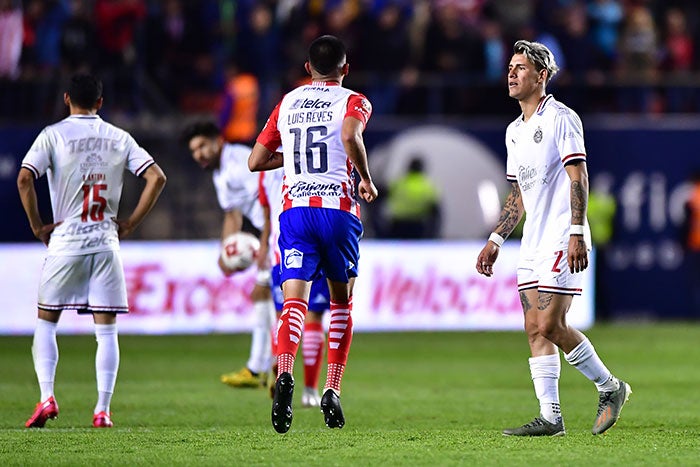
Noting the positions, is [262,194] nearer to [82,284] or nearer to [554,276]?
[82,284]

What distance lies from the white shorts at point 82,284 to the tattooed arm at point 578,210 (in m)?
3.20

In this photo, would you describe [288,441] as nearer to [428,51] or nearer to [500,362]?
[500,362]

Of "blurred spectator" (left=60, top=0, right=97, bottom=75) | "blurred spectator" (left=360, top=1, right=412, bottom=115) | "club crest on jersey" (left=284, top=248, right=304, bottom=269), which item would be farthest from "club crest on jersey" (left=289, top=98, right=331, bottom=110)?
"blurred spectator" (left=360, top=1, right=412, bottom=115)

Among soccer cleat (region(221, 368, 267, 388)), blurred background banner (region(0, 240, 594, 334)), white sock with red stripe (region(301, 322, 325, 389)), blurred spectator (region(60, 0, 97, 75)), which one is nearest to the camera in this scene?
white sock with red stripe (region(301, 322, 325, 389))

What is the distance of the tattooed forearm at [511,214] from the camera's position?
8.90 metres

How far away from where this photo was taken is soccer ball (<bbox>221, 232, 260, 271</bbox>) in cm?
1259

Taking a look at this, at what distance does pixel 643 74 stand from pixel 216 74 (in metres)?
6.64

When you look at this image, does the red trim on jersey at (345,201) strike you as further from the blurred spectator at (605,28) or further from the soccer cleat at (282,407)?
the blurred spectator at (605,28)

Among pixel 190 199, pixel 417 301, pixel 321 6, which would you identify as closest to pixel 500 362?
pixel 417 301

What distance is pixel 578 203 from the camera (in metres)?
8.24

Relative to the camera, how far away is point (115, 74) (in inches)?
800

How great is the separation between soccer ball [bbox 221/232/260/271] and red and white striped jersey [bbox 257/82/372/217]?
3965 millimetres

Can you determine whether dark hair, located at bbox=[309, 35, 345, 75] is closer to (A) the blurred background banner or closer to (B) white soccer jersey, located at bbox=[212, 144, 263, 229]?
(B) white soccer jersey, located at bbox=[212, 144, 263, 229]

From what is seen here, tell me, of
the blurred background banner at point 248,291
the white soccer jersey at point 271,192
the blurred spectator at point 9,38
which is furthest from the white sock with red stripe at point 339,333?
the blurred spectator at point 9,38
